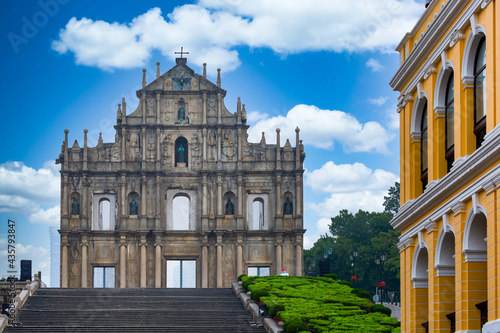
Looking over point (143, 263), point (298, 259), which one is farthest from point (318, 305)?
point (143, 263)

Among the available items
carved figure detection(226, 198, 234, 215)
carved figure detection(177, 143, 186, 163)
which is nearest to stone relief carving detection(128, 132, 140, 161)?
carved figure detection(177, 143, 186, 163)

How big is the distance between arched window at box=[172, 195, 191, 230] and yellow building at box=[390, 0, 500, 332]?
125 ft

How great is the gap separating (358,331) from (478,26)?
21.1 metres

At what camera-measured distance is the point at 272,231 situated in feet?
216

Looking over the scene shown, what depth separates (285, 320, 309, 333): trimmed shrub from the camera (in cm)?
4034

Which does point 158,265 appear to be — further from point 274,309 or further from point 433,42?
point 433,42

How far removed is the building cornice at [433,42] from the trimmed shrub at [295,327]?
13977mm

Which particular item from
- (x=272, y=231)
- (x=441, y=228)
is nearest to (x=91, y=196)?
(x=272, y=231)

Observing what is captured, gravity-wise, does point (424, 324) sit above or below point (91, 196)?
below

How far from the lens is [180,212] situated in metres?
66.6

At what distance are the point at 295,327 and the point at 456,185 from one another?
1881cm

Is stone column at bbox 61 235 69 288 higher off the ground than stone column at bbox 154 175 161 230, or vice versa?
stone column at bbox 154 175 161 230

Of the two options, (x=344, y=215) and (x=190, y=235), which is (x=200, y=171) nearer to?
(x=190, y=235)

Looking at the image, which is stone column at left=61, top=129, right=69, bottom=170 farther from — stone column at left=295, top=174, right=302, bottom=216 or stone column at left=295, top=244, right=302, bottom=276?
stone column at left=295, top=244, right=302, bottom=276
